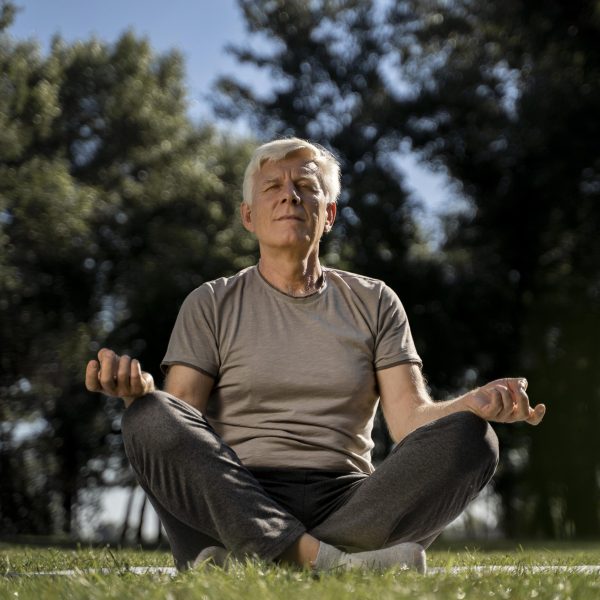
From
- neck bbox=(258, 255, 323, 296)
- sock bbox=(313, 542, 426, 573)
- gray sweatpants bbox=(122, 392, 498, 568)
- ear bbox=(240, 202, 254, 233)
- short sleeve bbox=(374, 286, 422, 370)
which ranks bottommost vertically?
sock bbox=(313, 542, 426, 573)

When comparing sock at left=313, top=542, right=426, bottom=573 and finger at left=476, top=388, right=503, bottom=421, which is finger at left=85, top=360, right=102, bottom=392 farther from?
finger at left=476, top=388, right=503, bottom=421

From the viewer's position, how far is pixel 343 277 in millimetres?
4121

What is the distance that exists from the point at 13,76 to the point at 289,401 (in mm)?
16156

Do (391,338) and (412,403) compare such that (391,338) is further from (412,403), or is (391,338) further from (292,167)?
(292,167)

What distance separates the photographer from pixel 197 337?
3828mm

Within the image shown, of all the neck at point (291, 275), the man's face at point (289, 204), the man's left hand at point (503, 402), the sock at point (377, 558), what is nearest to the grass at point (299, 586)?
the sock at point (377, 558)

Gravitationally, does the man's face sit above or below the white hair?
below

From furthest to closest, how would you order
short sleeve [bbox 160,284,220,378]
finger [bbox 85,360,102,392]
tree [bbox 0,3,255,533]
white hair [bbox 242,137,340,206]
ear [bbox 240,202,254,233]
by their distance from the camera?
tree [bbox 0,3,255,533] < ear [bbox 240,202,254,233] < white hair [bbox 242,137,340,206] < short sleeve [bbox 160,284,220,378] < finger [bbox 85,360,102,392]

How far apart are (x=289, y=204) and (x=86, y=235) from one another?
619 inches

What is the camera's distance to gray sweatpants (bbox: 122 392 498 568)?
3297mm

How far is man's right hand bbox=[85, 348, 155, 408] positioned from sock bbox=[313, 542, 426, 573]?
2.70ft

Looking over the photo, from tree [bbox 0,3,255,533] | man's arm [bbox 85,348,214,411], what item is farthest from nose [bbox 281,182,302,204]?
tree [bbox 0,3,255,533]

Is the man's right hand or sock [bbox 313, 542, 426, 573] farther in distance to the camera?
sock [bbox 313, 542, 426, 573]

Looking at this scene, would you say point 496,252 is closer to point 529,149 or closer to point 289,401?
point 529,149
